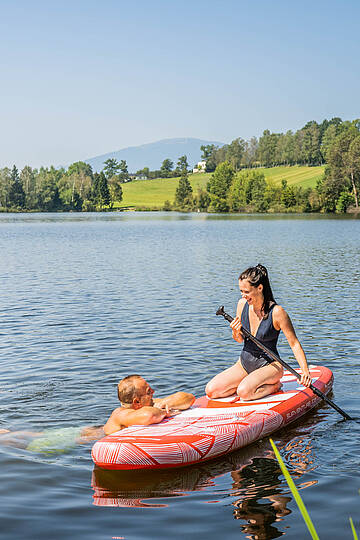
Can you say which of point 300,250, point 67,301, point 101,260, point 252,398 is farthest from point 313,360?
point 300,250

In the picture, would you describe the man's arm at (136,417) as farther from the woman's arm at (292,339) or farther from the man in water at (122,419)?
the woman's arm at (292,339)

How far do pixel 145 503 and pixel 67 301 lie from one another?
43.9ft

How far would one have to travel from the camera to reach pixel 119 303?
1875cm

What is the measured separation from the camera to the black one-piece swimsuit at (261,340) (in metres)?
8.09

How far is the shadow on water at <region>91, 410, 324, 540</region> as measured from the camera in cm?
591

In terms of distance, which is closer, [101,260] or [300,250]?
[101,260]

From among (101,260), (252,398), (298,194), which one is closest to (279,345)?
(252,398)

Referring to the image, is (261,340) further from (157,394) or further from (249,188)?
(249,188)

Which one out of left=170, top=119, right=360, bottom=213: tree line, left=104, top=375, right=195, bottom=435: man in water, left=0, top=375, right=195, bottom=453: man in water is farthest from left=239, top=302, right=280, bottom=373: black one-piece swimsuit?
left=170, top=119, right=360, bottom=213: tree line

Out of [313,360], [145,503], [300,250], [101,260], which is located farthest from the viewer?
[300,250]

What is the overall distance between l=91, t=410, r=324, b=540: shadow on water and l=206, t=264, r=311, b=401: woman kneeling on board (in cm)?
84

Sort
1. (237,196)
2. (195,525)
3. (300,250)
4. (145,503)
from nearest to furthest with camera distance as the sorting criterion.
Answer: (195,525), (145,503), (300,250), (237,196)

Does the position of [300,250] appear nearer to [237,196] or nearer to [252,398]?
[252,398]

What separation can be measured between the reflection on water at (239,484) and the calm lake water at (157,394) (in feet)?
0.06
